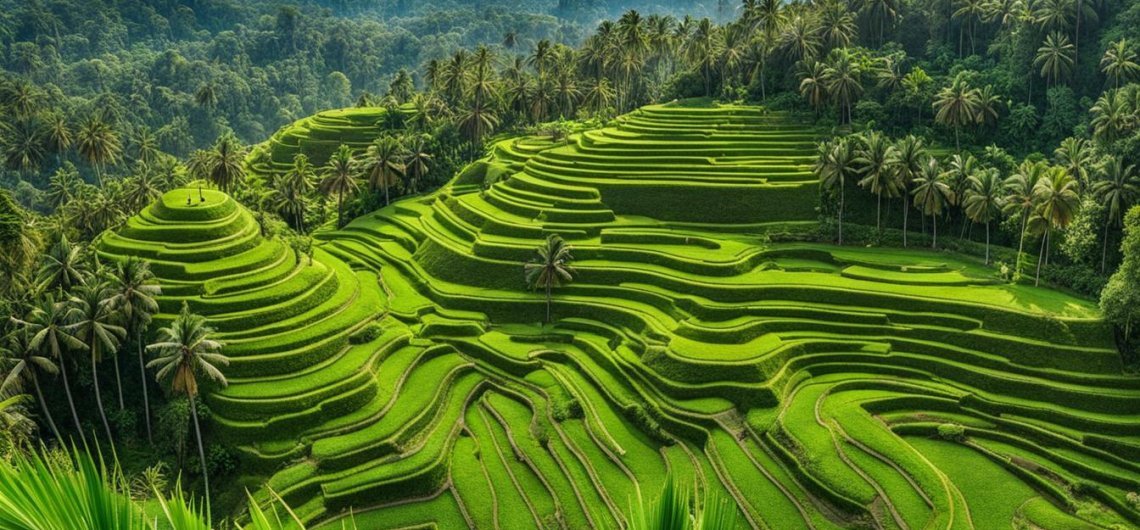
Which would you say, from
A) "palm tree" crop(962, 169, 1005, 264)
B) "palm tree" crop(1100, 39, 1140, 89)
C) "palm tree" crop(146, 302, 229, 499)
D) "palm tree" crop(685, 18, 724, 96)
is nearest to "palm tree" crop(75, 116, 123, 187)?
"palm tree" crop(146, 302, 229, 499)

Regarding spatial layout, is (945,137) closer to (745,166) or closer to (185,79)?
(745,166)

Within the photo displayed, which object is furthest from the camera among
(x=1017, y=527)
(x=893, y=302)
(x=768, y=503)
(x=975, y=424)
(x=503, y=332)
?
(x=503, y=332)

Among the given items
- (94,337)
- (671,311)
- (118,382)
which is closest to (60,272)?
(94,337)

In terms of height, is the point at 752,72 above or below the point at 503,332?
above

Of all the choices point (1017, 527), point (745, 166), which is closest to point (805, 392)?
point (1017, 527)

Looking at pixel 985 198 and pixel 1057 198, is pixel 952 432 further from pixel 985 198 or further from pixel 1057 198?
pixel 985 198

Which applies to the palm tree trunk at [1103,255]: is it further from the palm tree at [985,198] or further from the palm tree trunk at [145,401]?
the palm tree trunk at [145,401]

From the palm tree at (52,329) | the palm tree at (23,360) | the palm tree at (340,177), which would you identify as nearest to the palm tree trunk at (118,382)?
the palm tree at (52,329)
